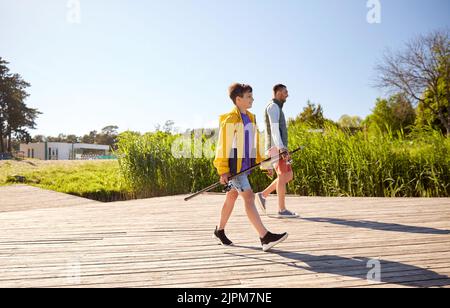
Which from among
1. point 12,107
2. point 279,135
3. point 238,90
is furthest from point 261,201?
point 12,107

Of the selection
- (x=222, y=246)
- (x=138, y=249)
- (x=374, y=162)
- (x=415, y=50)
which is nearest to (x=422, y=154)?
(x=374, y=162)

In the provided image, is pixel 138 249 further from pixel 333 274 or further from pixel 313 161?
pixel 313 161

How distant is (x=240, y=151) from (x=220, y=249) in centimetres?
83

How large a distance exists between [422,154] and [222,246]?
5586 millimetres

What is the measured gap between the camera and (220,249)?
3.03 m

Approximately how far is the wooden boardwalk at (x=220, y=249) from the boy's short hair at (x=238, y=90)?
1.28 metres

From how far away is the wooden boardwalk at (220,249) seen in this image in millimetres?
2277

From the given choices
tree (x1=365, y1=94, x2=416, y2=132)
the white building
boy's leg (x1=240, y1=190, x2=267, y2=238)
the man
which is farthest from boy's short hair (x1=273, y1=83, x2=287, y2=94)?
the white building

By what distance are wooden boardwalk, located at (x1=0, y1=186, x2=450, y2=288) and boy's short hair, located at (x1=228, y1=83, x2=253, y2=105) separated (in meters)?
1.28

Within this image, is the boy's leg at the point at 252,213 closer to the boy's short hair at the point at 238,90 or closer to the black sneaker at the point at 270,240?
the black sneaker at the point at 270,240

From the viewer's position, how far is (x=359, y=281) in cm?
218

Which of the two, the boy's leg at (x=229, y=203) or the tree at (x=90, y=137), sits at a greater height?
the tree at (x=90, y=137)

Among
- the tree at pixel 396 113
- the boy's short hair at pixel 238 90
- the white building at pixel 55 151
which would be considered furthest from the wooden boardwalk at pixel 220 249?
the white building at pixel 55 151

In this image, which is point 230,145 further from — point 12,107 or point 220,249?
point 12,107
